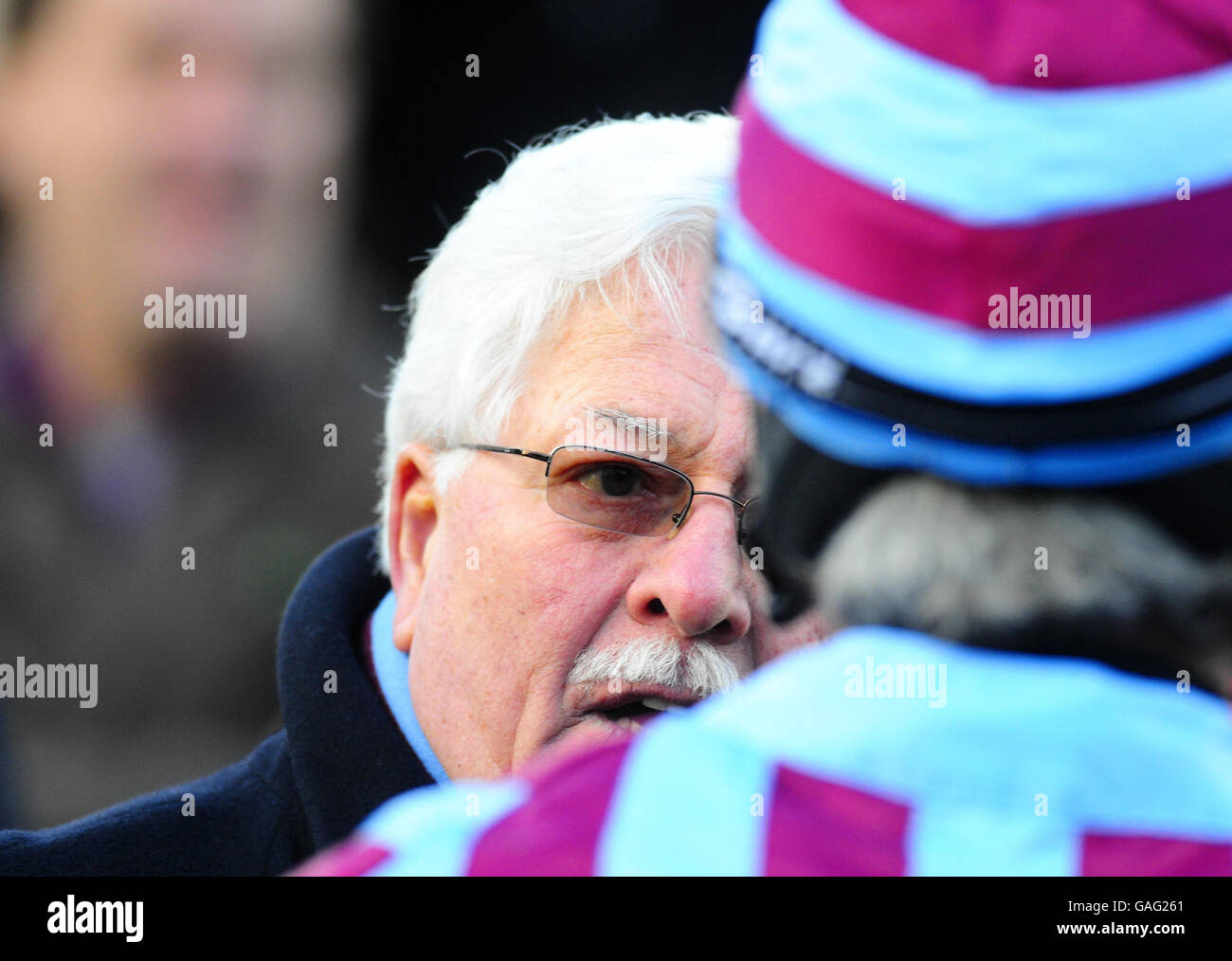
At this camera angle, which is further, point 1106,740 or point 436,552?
point 436,552

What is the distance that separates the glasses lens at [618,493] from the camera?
2400 mm

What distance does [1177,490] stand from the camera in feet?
3.29

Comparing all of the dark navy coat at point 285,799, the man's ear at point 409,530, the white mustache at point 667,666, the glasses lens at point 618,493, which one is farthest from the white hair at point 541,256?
the white mustache at point 667,666

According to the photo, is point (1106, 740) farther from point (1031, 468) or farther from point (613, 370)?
point (613, 370)

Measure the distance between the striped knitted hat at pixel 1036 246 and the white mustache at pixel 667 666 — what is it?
130 centimetres

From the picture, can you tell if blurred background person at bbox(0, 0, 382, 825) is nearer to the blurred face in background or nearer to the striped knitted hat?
the blurred face in background

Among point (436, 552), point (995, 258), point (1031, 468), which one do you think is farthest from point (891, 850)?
point (436, 552)

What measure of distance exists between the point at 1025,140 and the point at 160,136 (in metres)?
2.25

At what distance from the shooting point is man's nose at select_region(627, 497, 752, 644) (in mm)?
2309

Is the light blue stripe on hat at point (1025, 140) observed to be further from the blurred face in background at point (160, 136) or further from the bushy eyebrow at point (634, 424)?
the blurred face in background at point (160, 136)

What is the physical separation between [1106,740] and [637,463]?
1.45m

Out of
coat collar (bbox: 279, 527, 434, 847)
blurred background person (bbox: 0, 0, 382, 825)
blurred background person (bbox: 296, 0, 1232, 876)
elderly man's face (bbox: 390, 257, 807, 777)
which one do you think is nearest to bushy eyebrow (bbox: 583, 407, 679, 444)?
elderly man's face (bbox: 390, 257, 807, 777)

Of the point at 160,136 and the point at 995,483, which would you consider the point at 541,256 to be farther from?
the point at 995,483

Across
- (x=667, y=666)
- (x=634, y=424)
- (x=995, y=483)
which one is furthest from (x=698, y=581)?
(x=995, y=483)
